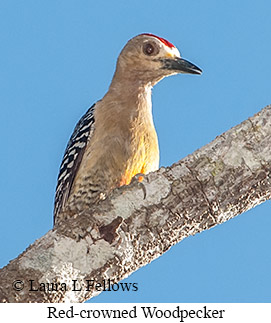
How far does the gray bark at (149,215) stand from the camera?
4.81 meters

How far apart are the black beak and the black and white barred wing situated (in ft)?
3.99

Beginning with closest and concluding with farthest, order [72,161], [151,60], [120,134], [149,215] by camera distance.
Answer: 1. [149,215]
2. [120,134]
3. [72,161]
4. [151,60]

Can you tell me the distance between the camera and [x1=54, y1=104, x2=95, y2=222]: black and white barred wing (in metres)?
7.95

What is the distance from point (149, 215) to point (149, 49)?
402 cm

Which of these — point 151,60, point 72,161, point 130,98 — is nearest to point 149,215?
point 72,161

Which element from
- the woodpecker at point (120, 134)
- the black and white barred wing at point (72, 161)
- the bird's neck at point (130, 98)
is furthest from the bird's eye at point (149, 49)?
the black and white barred wing at point (72, 161)

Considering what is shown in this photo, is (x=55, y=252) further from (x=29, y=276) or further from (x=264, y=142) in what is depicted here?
(x=264, y=142)

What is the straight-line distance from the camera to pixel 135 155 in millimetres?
7613

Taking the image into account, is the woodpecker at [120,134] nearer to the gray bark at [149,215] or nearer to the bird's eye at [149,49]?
the bird's eye at [149,49]

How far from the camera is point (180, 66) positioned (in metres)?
8.17

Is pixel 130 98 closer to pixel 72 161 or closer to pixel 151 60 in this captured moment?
pixel 151 60

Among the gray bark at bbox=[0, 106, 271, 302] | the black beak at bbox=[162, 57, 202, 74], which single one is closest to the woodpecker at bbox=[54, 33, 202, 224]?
the black beak at bbox=[162, 57, 202, 74]

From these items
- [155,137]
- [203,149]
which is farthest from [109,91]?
[203,149]

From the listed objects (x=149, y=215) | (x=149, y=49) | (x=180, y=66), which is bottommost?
(x=149, y=215)
